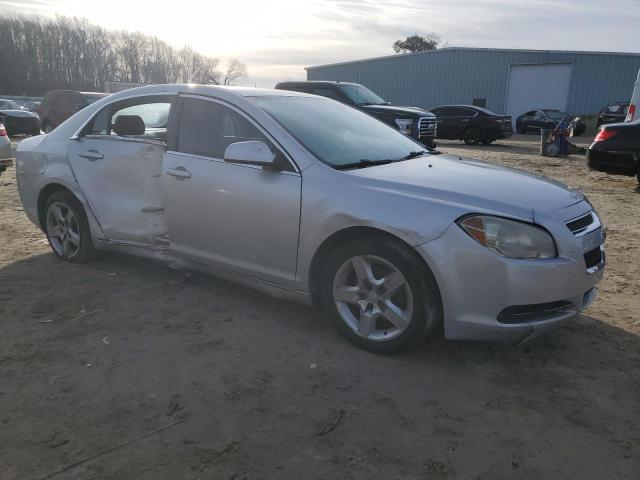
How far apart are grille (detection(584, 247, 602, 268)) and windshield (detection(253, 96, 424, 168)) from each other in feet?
4.77

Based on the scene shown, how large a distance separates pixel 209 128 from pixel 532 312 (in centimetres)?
258

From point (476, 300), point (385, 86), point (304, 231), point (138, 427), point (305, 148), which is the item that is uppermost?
point (385, 86)

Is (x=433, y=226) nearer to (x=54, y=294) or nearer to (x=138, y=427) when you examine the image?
(x=138, y=427)

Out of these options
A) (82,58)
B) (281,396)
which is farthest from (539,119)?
(82,58)

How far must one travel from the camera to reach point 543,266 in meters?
2.75

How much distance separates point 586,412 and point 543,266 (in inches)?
30.4

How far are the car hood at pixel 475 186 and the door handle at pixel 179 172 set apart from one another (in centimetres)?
130

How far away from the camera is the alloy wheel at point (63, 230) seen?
4.79m

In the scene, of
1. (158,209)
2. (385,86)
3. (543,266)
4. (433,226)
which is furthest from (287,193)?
(385,86)

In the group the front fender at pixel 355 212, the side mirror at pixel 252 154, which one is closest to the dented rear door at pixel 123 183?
the side mirror at pixel 252 154

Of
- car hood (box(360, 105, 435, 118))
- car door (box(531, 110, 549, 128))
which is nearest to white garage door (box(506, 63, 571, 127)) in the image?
car door (box(531, 110, 549, 128))

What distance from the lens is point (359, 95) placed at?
13906mm

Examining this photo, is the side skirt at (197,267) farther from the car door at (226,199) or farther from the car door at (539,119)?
the car door at (539,119)

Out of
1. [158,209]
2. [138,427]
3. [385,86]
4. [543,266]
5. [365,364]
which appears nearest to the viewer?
[138,427]
